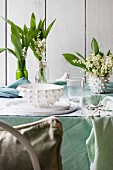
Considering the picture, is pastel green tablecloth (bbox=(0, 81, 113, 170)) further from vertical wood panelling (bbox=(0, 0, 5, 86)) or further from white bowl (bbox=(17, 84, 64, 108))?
vertical wood panelling (bbox=(0, 0, 5, 86))

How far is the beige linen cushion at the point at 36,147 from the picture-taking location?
0.93m

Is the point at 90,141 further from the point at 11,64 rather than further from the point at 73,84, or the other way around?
the point at 11,64

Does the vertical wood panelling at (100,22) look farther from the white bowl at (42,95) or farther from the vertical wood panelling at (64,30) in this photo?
the white bowl at (42,95)

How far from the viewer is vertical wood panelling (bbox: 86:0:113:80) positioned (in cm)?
359

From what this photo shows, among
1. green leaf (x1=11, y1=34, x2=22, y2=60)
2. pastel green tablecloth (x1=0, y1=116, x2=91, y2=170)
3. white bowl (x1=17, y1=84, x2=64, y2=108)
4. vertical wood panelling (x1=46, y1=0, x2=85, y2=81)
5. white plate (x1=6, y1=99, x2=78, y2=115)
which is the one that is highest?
vertical wood panelling (x1=46, y1=0, x2=85, y2=81)

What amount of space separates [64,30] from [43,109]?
2103 mm

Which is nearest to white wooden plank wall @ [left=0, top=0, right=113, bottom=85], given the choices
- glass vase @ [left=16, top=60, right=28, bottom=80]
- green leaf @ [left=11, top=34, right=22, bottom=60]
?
green leaf @ [left=11, top=34, right=22, bottom=60]

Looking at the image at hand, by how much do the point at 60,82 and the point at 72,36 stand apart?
1238 mm

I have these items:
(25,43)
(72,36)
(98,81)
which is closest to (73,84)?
(98,81)

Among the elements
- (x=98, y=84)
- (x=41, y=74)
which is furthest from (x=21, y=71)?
(x=98, y=84)

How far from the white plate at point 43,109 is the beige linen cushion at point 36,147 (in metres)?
0.60

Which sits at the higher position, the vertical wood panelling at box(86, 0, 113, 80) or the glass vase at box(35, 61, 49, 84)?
the vertical wood panelling at box(86, 0, 113, 80)

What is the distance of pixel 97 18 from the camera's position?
360 centimetres

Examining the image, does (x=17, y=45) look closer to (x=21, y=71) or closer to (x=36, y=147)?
(x=21, y=71)
